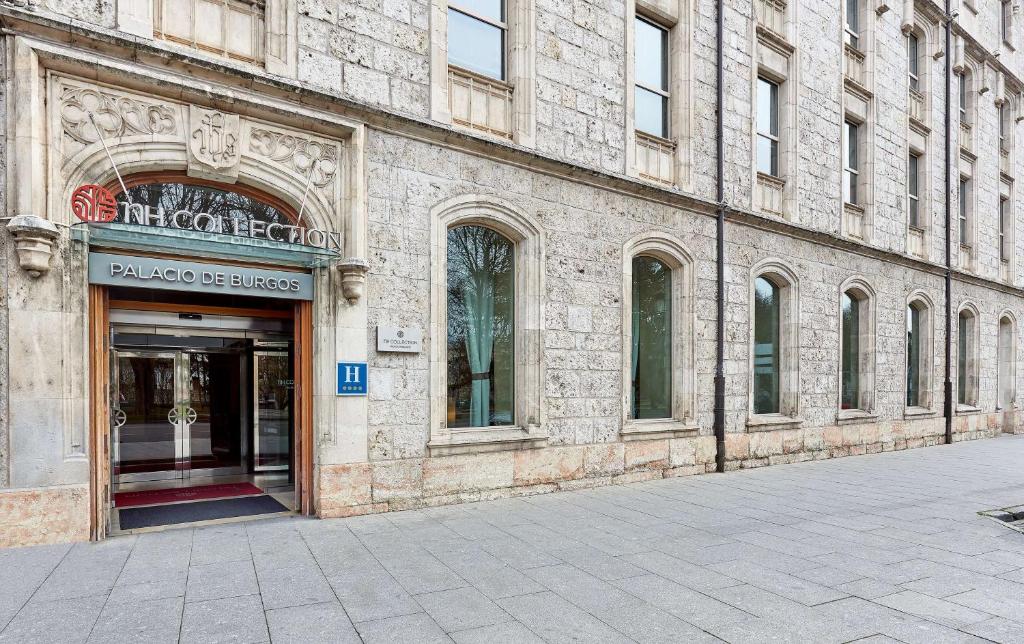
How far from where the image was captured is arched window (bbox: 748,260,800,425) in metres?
12.6

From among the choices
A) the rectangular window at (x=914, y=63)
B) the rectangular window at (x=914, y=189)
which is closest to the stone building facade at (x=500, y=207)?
the rectangular window at (x=914, y=189)

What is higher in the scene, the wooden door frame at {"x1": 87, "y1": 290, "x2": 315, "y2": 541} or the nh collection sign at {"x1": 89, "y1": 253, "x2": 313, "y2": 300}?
the nh collection sign at {"x1": 89, "y1": 253, "x2": 313, "y2": 300}

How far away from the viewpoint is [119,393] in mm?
9250

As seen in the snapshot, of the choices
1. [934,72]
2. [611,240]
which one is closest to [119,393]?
[611,240]

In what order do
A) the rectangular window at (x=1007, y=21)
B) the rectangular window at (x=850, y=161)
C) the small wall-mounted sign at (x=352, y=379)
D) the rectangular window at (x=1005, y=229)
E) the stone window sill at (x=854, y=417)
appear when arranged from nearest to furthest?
1. the small wall-mounted sign at (x=352, y=379)
2. the stone window sill at (x=854, y=417)
3. the rectangular window at (x=850, y=161)
4. the rectangular window at (x=1005, y=229)
5. the rectangular window at (x=1007, y=21)

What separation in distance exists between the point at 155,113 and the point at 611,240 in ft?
20.7

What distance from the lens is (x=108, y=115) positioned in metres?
6.18

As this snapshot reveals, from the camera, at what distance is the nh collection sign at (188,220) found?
6.04m

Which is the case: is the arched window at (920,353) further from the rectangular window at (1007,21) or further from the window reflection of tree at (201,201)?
the window reflection of tree at (201,201)

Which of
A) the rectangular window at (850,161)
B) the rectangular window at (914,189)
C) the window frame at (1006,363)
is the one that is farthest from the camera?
the window frame at (1006,363)

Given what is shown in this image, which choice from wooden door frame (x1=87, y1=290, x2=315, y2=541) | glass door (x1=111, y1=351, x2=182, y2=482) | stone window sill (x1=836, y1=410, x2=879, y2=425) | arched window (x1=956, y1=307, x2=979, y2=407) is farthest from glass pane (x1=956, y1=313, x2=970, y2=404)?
glass door (x1=111, y1=351, x2=182, y2=482)

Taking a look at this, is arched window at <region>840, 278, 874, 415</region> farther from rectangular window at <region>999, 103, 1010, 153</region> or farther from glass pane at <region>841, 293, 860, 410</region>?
rectangular window at <region>999, 103, 1010, 153</region>

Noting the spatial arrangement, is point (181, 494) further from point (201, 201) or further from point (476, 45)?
point (476, 45)

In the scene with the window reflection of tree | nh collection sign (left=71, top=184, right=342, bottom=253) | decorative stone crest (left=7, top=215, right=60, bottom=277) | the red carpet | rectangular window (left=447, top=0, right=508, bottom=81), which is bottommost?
the red carpet
